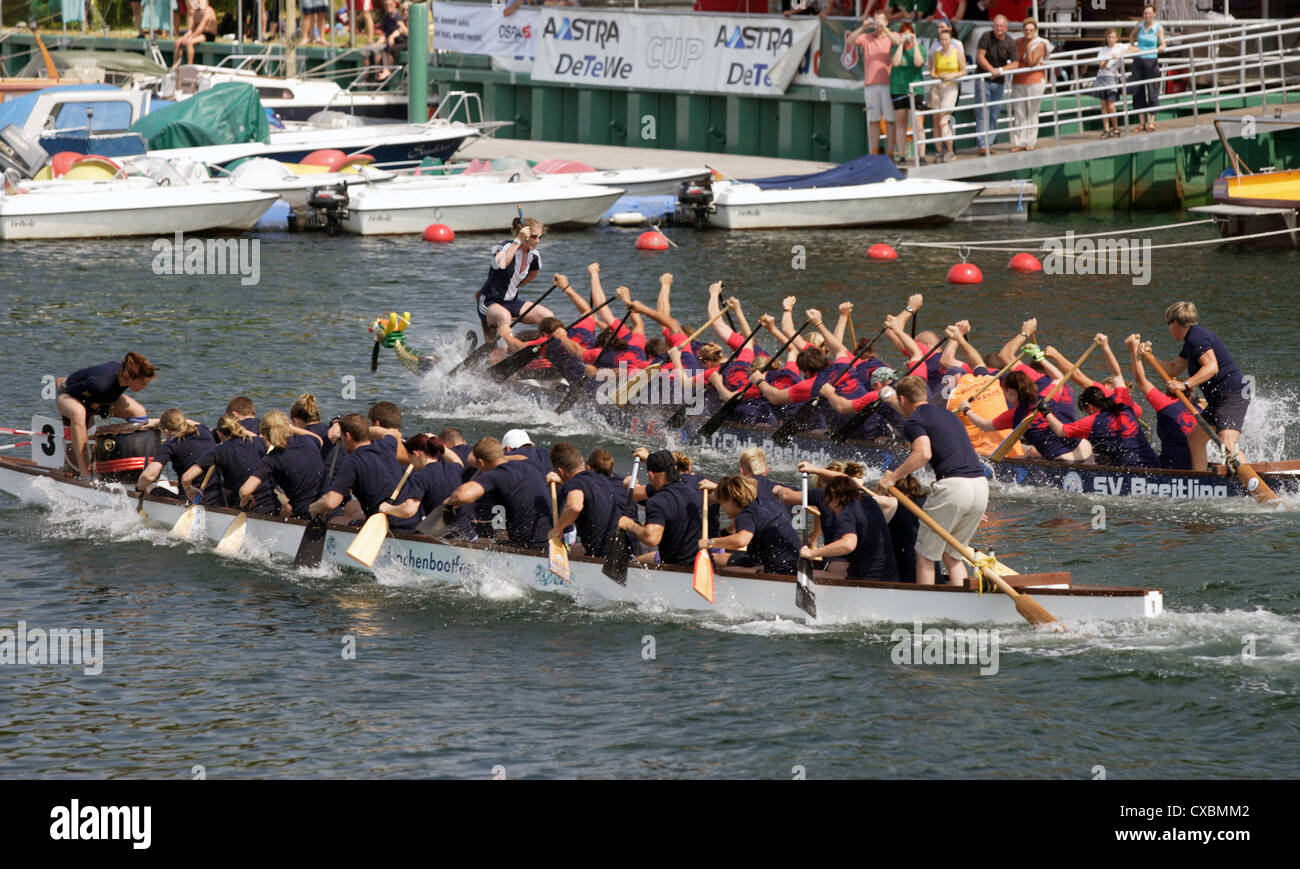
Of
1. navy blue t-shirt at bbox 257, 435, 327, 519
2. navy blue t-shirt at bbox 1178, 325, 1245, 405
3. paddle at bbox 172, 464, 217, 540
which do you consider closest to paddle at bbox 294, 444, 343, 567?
navy blue t-shirt at bbox 257, 435, 327, 519

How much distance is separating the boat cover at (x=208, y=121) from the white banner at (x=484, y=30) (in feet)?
23.4

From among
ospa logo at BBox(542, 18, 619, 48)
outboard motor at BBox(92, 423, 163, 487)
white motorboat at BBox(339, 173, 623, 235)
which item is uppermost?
ospa logo at BBox(542, 18, 619, 48)

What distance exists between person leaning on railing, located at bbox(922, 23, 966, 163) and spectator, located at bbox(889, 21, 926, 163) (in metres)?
0.29

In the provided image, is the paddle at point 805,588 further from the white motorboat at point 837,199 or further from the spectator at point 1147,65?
the spectator at point 1147,65

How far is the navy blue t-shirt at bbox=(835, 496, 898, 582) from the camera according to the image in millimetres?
13133

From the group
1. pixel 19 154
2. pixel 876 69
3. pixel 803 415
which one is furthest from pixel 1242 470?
pixel 19 154

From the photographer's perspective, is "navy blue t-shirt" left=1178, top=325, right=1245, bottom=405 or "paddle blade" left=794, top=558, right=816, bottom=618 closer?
"paddle blade" left=794, top=558, right=816, bottom=618

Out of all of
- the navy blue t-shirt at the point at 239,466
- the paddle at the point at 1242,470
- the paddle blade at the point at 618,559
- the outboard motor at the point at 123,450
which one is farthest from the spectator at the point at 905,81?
the paddle blade at the point at 618,559

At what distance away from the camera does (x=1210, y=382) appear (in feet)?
54.5

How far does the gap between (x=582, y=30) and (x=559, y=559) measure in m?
26.3

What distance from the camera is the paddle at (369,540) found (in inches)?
570

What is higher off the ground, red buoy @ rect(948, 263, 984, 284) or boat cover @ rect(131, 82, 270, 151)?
boat cover @ rect(131, 82, 270, 151)

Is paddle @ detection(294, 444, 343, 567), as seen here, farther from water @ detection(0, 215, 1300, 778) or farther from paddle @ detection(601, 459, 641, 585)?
paddle @ detection(601, 459, 641, 585)
